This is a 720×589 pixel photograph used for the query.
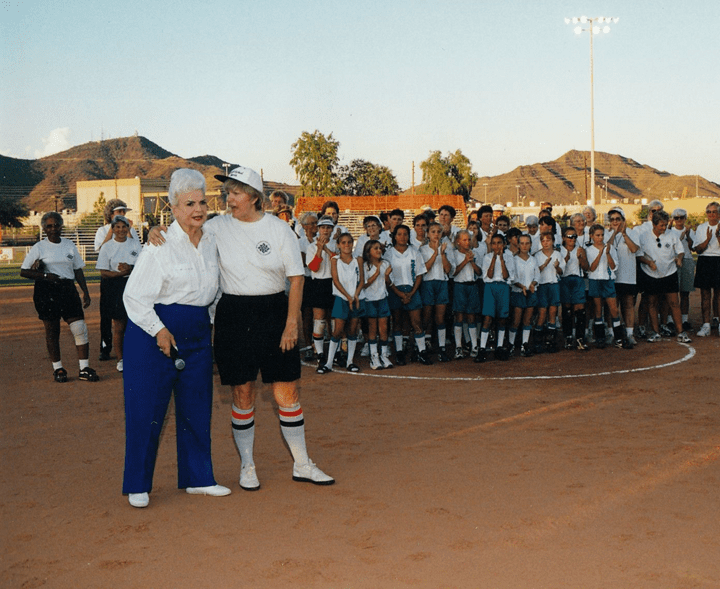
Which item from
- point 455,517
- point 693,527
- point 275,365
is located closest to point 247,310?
point 275,365

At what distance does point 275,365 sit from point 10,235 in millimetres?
85181

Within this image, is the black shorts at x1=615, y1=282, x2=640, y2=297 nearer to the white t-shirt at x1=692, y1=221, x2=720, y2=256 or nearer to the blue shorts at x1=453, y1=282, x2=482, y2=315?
the white t-shirt at x1=692, y1=221, x2=720, y2=256

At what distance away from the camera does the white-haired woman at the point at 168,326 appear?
4.99m

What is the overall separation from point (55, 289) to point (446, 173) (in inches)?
1937

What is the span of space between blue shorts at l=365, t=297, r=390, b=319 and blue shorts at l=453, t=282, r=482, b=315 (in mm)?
1313

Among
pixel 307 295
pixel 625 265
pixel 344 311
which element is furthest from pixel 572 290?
pixel 307 295

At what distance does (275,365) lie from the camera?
5.42 metres

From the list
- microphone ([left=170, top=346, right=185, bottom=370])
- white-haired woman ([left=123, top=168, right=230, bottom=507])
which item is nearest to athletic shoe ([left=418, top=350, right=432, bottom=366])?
white-haired woman ([left=123, top=168, right=230, bottom=507])

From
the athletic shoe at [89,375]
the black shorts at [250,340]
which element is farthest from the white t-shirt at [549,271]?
the black shorts at [250,340]

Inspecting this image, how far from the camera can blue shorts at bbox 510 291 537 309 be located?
11234mm

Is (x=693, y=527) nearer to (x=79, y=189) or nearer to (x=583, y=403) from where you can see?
(x=583, y=403)

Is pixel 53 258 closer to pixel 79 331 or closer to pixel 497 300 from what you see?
pixel 79 331

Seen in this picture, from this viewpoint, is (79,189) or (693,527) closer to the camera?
(693,527)

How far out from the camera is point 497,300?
11000 millimetres
